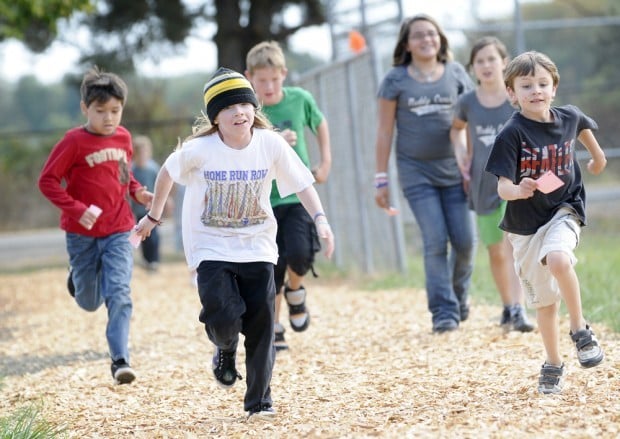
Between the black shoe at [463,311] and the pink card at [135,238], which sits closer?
the pink card at [135,238]

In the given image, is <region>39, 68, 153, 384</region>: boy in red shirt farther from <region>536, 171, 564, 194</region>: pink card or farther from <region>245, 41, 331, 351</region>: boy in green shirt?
<region>536, 171, 564, 194</region>: pink card

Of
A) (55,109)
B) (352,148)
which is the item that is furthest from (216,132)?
(55,109)

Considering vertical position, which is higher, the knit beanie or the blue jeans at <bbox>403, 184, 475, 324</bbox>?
the knit beanie

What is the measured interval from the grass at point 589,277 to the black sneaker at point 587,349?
6.70 ft

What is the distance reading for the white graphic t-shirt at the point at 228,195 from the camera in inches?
199

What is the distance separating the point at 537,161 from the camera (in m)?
5.15

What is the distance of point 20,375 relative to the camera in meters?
7.18

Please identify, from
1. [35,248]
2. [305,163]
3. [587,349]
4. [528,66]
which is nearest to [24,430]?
[587,349]

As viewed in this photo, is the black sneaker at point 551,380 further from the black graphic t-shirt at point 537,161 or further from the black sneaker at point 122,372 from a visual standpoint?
the black sneaker at point 122,372

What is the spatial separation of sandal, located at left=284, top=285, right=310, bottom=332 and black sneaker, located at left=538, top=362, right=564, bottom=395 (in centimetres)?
244

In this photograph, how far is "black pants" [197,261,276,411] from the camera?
4.98m

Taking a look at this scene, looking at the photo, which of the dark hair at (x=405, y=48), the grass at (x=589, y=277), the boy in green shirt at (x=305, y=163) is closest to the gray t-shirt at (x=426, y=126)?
the dark hair at (x=405, y=48)

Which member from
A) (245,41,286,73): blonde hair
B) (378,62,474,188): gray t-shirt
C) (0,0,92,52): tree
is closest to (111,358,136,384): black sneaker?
(245,41,286,73): blonde hair

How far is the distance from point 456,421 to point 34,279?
11.7 metres
